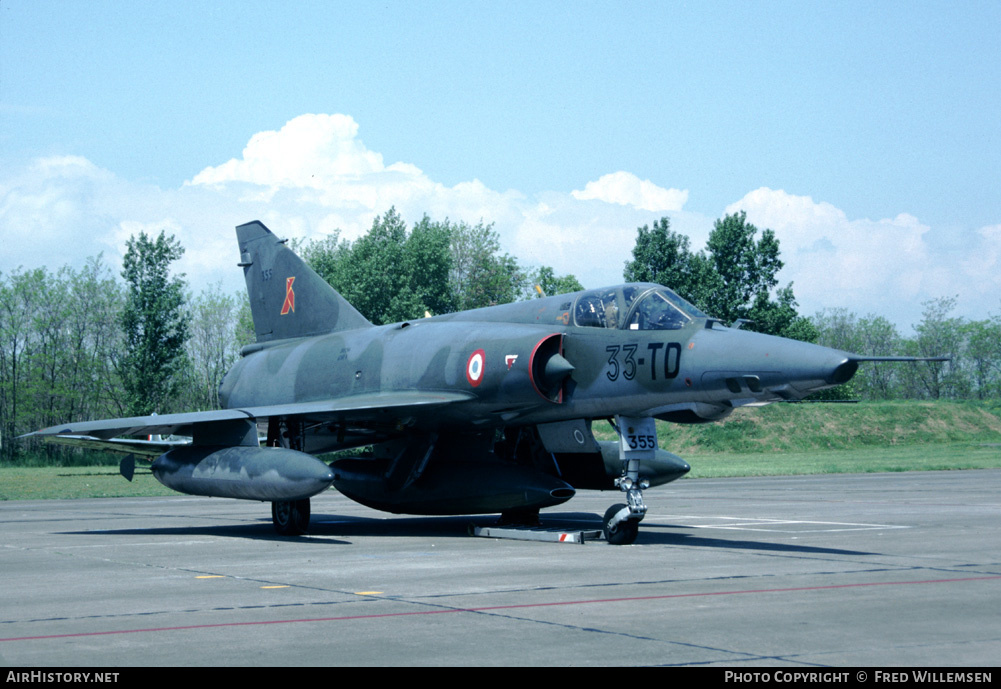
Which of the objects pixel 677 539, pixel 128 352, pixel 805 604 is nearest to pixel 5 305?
pixel 128 352

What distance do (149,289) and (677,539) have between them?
38.5 m

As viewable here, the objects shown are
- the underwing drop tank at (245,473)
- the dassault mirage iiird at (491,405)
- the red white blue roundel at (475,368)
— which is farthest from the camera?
the red white blue roundel at (475,368)

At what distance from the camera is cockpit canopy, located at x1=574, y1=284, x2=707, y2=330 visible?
1296 centimetres

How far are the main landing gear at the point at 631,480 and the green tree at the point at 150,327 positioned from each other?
36642 millimetres

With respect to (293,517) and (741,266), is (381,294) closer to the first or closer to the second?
(741,266)

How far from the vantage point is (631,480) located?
12883mm

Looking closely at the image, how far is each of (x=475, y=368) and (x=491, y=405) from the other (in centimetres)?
57

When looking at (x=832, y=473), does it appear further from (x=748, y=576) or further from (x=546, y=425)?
(x=748, y=576)

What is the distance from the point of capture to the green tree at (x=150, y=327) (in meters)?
46.2

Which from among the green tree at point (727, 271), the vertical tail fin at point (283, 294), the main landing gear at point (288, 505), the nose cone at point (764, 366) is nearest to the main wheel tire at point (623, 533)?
Result: the nose cone at point (764, 366)

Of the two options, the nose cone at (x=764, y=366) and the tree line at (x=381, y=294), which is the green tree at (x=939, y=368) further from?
the nose cone at (x=764, y=366)

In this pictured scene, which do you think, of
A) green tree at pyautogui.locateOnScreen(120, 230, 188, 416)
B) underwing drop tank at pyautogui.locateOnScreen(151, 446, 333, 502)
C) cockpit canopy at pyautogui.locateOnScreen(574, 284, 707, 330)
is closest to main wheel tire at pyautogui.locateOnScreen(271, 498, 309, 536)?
underwing drop tank at pyautogui.locateOnScreen(151, 446, 333, 502)

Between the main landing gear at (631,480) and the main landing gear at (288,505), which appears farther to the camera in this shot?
the main landing gear at (288,505)

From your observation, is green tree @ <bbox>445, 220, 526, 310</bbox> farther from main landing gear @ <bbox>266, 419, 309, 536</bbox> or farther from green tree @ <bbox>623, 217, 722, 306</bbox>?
main landing gear @ <bbox>266, 419, 309, 536</bbox>
